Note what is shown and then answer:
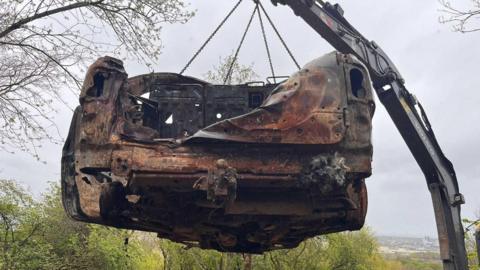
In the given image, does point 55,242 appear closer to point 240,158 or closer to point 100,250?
point 100,250

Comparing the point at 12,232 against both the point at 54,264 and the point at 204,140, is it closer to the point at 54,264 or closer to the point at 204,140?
the point at 54,264

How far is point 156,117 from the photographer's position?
16.3 feet

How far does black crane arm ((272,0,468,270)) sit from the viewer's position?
757 centimetres

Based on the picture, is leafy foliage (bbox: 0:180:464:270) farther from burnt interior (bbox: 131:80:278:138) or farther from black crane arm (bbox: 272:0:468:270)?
burnt interior (bbox: 131:80:278:138)

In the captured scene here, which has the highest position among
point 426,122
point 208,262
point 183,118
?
point 426,122

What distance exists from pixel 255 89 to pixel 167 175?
1768 mm

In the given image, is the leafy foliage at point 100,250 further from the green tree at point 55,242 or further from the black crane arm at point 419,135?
the black crane arm at point 419,135

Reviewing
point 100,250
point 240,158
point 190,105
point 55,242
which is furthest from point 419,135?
point 55,242

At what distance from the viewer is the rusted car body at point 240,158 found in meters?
3.60

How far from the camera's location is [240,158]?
12.1ft

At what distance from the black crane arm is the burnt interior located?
113 inches

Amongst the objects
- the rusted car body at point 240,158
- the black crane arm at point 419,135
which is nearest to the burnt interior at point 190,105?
the rusted car body at point 240,158

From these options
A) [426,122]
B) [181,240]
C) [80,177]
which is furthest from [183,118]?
[426,122]

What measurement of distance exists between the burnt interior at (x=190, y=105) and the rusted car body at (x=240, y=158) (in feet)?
1.25
